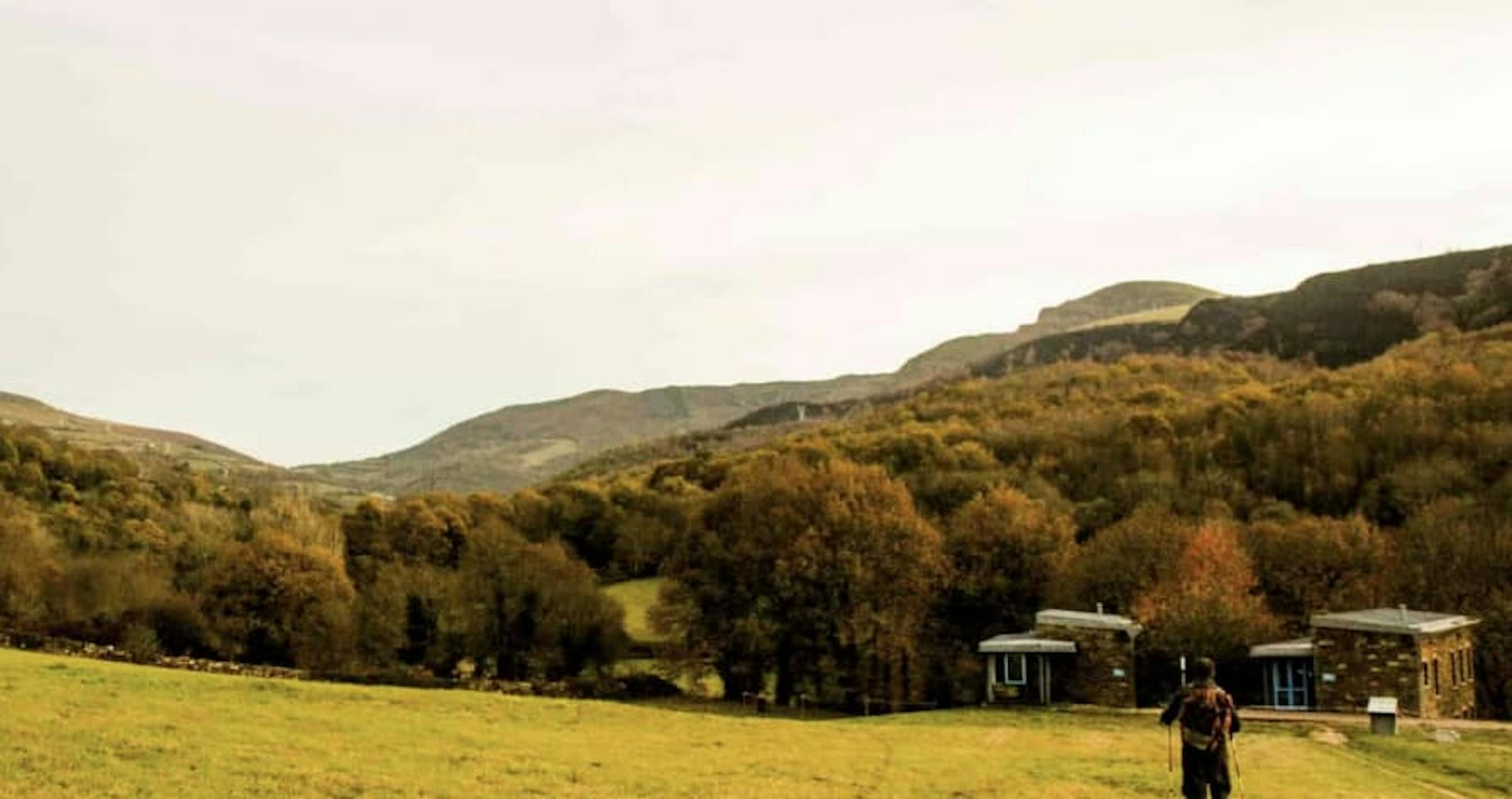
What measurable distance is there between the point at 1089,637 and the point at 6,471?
11491 centimetres

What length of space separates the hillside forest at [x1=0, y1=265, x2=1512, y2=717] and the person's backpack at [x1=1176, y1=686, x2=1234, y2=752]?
1502 inches

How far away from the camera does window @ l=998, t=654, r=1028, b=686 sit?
58031 millimetres

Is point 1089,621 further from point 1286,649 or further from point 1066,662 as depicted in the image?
point 1286,649

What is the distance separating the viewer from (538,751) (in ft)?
98.5

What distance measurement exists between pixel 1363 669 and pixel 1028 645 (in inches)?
576

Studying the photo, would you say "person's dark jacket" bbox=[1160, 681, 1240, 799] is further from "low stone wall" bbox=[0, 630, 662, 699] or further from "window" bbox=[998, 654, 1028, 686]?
"low stone wall" bbox=[0, 630, 662, 699]

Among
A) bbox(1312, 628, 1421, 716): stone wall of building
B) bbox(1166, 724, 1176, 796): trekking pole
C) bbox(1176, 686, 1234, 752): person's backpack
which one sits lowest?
bbox(1166, 724, 1176, 796): trekking pole

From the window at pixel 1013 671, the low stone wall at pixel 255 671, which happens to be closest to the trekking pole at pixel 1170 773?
the window at pixel 1013 671

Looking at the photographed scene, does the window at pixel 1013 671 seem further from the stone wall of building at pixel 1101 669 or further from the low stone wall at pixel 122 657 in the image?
the low stone wall at pixel 122 657

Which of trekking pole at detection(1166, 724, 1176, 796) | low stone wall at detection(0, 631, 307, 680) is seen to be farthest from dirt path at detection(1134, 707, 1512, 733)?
low stone wall at detection(0, 631, 307, 680)

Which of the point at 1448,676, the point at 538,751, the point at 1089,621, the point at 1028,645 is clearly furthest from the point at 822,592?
the point at 538,751

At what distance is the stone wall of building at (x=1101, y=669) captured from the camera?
5416cm

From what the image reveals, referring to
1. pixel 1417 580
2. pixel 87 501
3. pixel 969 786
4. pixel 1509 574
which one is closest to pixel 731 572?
pixel 1417 580

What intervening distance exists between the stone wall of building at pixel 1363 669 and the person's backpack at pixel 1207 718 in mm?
30300
